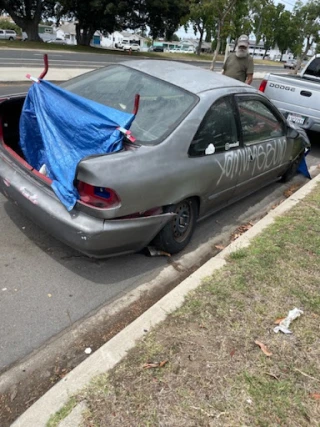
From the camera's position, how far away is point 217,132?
3689 mm

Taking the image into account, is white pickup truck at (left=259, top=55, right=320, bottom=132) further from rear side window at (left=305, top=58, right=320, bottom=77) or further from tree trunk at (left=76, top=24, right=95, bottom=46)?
tree trunk at (left=76, top=24, right=95, bottom=46)

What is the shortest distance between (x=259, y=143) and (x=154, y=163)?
1907 mm

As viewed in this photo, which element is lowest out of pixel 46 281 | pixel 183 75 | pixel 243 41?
pixel 46 281

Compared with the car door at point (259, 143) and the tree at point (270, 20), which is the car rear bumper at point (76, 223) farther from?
the tree at point (270, 20)

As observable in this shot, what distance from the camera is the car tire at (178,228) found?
11.2 ft

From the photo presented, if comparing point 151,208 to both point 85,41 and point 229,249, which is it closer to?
point 229,249

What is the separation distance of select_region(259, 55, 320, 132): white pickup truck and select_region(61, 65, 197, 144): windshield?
4633 mm

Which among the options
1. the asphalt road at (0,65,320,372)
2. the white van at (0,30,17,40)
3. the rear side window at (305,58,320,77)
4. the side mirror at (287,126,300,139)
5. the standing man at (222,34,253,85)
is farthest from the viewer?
the white van at (0,30,17,40)

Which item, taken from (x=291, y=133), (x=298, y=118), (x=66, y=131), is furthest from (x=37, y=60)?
(x=66, y=131)

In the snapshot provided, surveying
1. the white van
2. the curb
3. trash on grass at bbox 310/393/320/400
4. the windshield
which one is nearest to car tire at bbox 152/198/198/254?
the curb

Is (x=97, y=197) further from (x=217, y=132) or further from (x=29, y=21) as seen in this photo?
(x=29, y=21)

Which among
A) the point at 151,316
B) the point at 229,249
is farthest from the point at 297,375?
the point at 229,249

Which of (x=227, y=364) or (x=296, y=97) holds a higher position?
(x=296, y=97)

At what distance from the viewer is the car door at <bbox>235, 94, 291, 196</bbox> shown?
4145 millimetres
